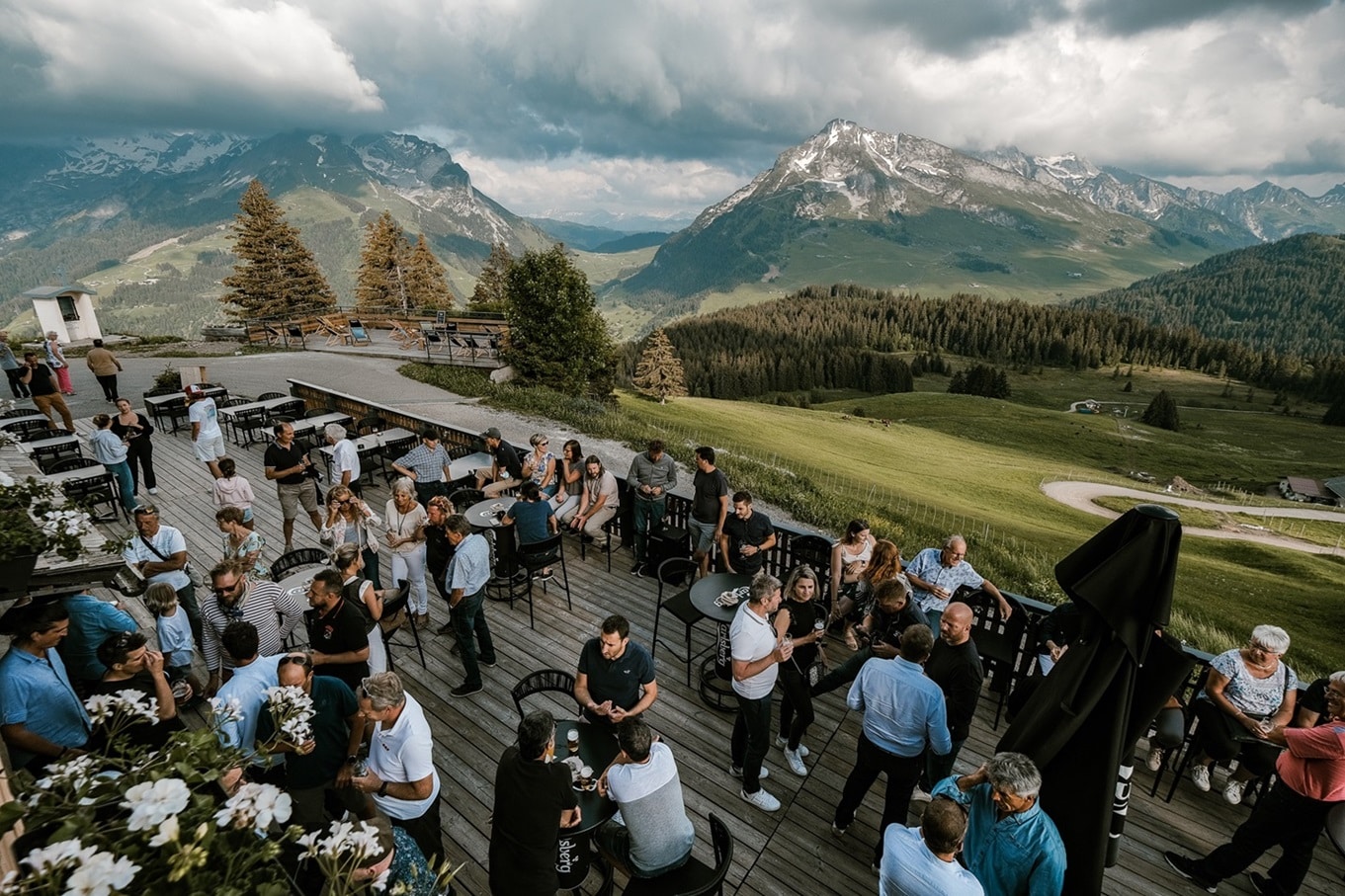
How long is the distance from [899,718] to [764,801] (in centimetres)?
164

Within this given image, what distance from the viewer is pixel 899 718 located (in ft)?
14.2

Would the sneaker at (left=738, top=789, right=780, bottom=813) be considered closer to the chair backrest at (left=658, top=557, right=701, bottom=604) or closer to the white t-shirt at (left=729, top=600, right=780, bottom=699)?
the white t-shirt at (left=729, top=600, right=780, bottom=699)

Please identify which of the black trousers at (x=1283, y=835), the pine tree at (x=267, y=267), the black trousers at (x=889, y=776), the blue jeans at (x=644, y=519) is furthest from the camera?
the pine tree at (x=267, y=267)

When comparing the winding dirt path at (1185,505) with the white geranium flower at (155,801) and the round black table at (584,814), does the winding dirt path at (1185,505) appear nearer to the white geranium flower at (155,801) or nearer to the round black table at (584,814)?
the round black table at (584,814)

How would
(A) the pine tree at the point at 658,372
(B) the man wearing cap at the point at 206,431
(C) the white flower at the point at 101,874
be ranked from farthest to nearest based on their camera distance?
(A) the pine tree at the point at 658,372 < (B) the man wearing cap at the point at 206,431 < (C) the white flower at the point at 101,874

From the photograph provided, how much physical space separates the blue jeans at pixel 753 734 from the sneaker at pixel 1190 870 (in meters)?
3.44

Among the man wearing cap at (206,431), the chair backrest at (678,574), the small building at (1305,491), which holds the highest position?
the man wearing cap at (206,431)

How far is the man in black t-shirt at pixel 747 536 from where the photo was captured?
719 centimetres

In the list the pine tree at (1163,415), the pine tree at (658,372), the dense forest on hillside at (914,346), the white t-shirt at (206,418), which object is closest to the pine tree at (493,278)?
the pine tree at (658,372)

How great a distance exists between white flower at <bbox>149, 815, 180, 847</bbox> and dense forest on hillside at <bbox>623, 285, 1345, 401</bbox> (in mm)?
117912

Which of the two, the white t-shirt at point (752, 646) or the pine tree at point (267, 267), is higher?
the pine tree at point (267, 267)

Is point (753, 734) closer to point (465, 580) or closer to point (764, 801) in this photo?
point (764, 801)

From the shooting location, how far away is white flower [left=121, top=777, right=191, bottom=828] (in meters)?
1.54

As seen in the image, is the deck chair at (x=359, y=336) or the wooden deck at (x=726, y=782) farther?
the deck chair at (x=359, y=336)
